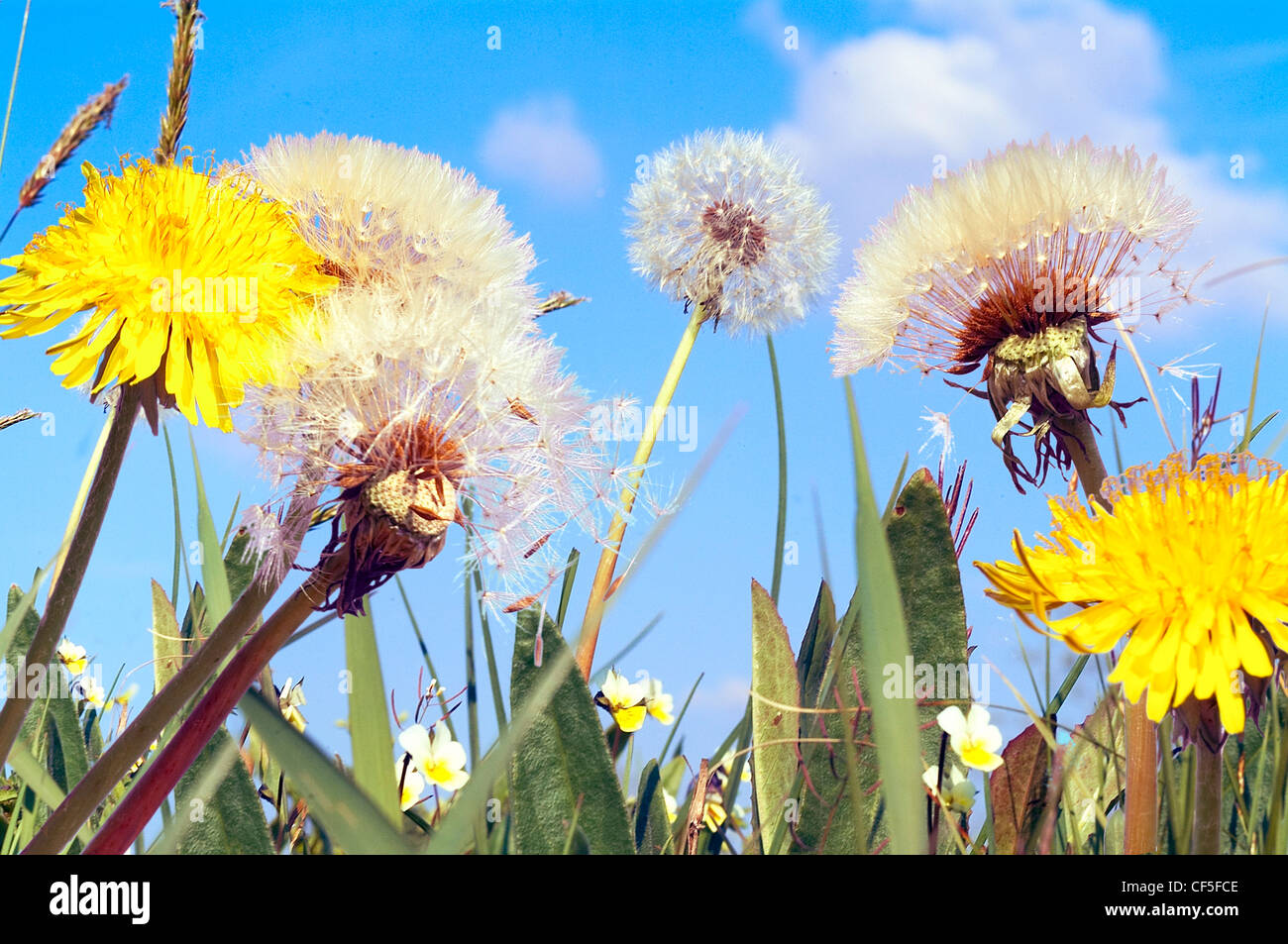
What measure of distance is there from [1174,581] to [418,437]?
32.6 inches

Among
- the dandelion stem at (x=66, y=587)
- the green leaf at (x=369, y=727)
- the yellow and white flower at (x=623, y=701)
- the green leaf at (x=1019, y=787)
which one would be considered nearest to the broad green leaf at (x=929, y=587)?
the green leaf at (x=1019, y=787)

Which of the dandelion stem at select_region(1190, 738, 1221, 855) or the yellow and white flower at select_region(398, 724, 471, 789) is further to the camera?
the yellow and white flower at select_region(398, 724, 471, 789)

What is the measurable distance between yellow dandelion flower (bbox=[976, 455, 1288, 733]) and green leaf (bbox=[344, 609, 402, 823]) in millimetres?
678

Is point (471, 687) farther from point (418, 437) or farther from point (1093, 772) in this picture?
point (1093, 772)

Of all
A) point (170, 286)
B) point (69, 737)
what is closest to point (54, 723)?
point (69, 737)

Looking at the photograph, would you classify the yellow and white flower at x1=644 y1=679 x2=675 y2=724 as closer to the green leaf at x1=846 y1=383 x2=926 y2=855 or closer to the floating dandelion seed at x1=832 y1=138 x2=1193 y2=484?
the floating dandelion seed at x1=832 y1=138 x2=1193 y2=484

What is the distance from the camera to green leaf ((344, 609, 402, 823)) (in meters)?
1.02

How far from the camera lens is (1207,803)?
939mm

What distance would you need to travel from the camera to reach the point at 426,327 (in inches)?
43.4

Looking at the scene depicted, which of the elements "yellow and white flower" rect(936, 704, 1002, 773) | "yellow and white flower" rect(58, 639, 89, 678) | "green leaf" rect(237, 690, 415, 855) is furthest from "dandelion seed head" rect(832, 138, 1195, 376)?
"yellow and white flower" rect(58, 639, 89, 678)

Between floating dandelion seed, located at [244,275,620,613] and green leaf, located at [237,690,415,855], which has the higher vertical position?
floating dandelion seed, located at [244,275,620,613]

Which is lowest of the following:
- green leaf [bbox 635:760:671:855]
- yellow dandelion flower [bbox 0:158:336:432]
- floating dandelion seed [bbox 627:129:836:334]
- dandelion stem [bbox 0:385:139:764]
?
green leaf [bbox 635:760:671:855]
